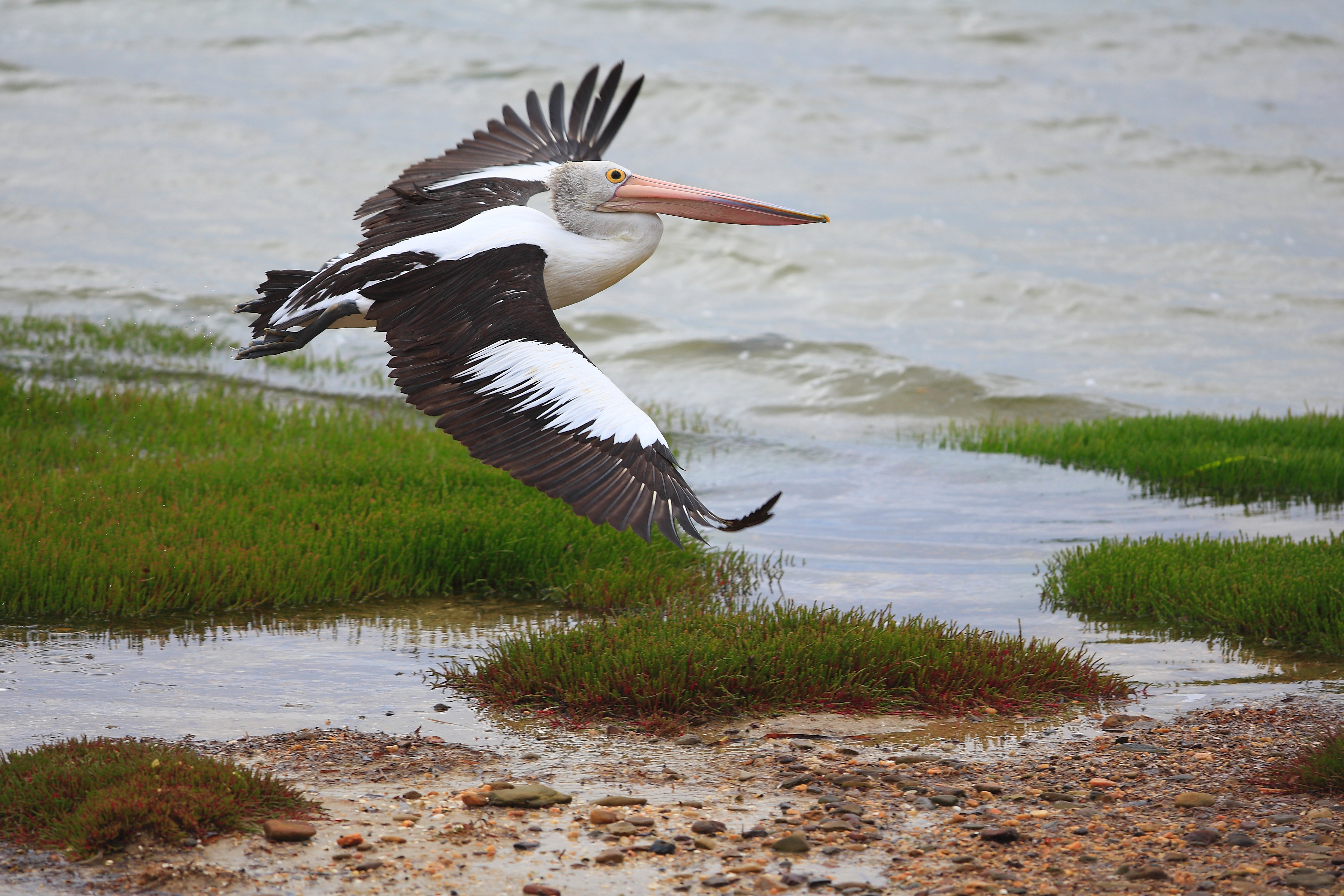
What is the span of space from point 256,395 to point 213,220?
10640mm

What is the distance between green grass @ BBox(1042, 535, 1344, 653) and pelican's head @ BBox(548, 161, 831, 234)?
2.50 m

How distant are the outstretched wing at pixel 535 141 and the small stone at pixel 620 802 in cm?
437

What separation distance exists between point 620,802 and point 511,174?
14.2 feet

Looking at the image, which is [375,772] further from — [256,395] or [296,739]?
[256,395]

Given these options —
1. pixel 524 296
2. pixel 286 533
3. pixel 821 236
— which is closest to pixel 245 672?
pixel 286 533

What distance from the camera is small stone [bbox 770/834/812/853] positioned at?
152 inches

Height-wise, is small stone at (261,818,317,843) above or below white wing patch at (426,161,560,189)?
below

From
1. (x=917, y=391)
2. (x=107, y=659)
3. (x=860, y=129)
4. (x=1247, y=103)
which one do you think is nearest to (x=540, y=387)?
(x=107, y=659)

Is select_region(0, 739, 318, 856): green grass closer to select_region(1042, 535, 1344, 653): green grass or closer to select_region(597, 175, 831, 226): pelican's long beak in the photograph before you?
select_region(597, 175, 831, 226): pelican's long beak

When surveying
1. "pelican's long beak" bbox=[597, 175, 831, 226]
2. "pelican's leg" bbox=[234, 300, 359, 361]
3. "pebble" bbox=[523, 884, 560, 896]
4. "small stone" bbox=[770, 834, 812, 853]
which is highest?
"pelican's long beak" bbox=[597, 175, 831, 226]

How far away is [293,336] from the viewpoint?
6.39 meters

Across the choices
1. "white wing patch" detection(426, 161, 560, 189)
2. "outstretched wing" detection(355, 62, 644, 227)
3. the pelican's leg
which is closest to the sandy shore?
the pelican's leg

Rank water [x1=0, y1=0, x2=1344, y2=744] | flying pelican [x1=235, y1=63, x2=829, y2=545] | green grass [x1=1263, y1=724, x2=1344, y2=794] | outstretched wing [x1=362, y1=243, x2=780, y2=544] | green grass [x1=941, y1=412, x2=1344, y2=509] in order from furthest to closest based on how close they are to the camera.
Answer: green grass [x1=941, y1=412, x2=1344, y2=509] → water [x1=0, y1=0, x2=1344, y2=744] → flying pelican [x1=235, y1=63, x2=829, y2=545] → outstretched wing [x1=362, y1=243, x2=780, y2=544] → green grass [x1=1263, y1=724, x2=1344, y2=794]

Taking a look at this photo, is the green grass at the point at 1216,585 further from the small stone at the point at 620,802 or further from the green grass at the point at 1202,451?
the small stone at the point at 620,802
